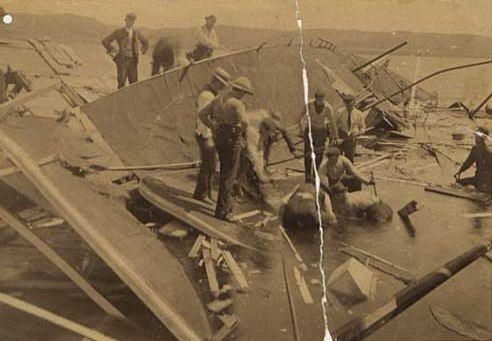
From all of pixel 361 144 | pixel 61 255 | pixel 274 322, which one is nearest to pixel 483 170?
pixel 361 144

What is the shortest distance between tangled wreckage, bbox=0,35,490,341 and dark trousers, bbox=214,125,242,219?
2.7 inches

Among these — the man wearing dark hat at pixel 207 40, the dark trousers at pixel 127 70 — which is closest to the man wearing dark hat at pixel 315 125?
the man wearing dark hat at pixel 207 40

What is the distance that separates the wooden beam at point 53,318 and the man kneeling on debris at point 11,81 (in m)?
0.90

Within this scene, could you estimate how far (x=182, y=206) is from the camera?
3234 millimetres

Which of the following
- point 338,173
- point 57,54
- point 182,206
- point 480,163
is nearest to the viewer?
point 480,163

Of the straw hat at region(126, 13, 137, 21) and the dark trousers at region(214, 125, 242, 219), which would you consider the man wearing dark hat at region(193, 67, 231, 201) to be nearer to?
the dark trousers at region(214, 125, 242, 219)

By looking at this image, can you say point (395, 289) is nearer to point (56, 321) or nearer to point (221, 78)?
point (221, 78)

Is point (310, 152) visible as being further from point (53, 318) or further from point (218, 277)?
point (53, 318)

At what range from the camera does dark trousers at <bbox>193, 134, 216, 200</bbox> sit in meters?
3.21

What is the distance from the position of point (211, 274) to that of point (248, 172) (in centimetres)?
46

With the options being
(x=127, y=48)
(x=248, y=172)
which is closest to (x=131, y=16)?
(x=127, y=48)

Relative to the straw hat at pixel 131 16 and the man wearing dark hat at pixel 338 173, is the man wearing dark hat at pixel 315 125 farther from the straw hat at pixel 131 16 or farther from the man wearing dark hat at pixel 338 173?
the straw hat at pixel 131 16

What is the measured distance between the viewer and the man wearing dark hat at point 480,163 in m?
3.02

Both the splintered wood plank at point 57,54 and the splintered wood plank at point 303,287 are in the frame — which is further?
the splintered wood plank at point 57,54
